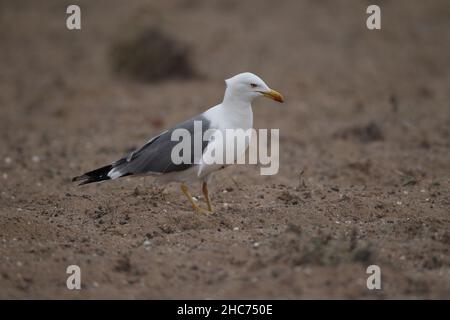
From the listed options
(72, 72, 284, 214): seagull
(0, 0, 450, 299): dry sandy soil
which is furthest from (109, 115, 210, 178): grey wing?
(0, 0, 450, 299): dry sandy soil

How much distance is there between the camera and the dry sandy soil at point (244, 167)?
552cm

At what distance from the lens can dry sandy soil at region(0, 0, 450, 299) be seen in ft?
18.1

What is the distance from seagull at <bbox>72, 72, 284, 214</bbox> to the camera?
6.95 metres

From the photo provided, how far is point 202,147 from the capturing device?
22.5ft

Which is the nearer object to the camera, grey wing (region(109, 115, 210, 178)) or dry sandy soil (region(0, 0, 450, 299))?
dry sandy soil (region(0, 0, 450, 299))

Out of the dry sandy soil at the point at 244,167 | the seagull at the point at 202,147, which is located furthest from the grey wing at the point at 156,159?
the dry sandy soil at the point at 244,167

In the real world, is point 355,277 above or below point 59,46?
below

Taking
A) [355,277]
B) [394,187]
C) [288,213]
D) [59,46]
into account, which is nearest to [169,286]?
[355,277]

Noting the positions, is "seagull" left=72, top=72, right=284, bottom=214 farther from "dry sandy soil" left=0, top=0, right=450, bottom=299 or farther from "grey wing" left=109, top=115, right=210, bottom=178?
"dry sandy soil" left=0, top=0, right=450, bottom=299

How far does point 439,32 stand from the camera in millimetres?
17141

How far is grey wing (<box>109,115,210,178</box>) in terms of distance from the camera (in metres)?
6.94
